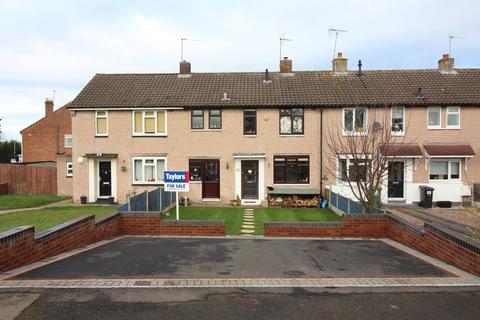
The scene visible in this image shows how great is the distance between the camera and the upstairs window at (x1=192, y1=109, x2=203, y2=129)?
68.0ft

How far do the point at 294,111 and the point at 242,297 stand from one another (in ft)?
51.1

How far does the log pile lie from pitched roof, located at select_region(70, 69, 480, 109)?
186 inches

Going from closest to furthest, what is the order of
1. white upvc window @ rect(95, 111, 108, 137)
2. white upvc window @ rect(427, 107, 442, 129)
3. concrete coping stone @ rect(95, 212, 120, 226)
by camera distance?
concrete coping stone @ rect(95, 212, 120, 226)
white upvc window @ rect(427, 107, 442, 129)
white upvc window @ rect(95, 111, 108, 137)

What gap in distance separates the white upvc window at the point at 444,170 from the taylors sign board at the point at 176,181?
13.4m

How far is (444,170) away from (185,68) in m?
15.3

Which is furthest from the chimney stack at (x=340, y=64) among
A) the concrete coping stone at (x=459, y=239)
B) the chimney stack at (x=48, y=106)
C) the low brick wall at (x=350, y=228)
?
the chimney stack at (x=48, y=106)

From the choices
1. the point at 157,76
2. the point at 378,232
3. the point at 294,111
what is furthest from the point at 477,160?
the point at 157,76

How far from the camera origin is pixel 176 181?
13.2 metres

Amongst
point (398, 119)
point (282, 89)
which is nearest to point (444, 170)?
point (398, 119)

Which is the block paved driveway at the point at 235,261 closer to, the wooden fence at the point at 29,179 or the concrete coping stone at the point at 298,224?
the concrete coping stone at the point at 298,224

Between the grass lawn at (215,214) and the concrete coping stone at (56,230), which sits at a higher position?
the concrete coping stone at (56,230)

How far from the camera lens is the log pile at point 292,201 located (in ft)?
63.8

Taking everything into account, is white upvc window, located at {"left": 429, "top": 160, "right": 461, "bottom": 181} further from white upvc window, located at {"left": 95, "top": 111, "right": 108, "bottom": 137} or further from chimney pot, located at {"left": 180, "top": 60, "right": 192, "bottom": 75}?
white upvc window, located at {"left": 95, "top": 111, "right": 108, "bottom": 137}

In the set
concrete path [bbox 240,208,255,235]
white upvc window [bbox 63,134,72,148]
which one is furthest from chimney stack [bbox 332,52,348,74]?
white upvc window [bbox 63,134,72,148]
